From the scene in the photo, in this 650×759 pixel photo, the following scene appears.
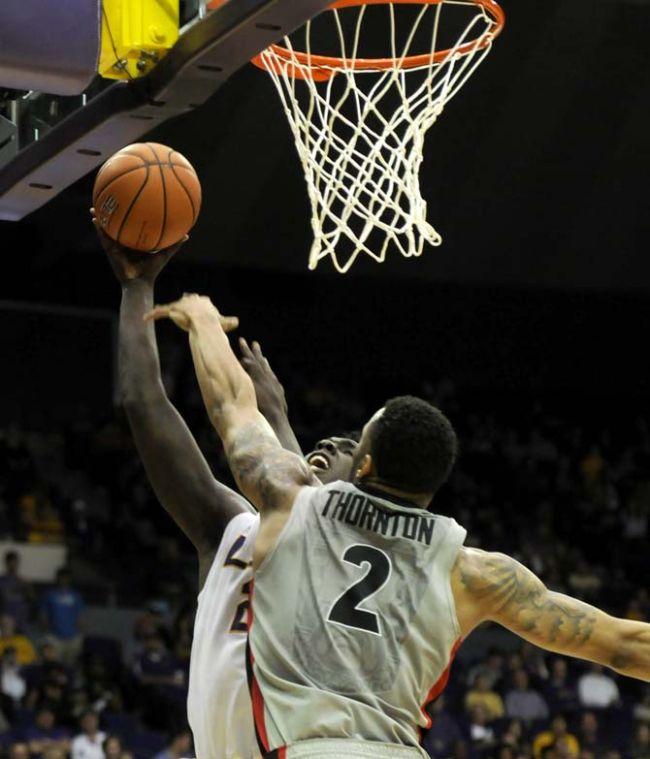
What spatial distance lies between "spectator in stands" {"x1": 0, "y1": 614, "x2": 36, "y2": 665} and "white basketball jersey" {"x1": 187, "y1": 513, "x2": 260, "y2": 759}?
726cm

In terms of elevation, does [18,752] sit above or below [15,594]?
above

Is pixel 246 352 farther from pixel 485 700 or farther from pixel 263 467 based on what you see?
pixel 485 700

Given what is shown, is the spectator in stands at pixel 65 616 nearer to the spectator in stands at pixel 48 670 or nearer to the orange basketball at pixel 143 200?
the spectator in stands at pixel 48 670

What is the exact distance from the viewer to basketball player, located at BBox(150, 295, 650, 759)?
264 centimetres

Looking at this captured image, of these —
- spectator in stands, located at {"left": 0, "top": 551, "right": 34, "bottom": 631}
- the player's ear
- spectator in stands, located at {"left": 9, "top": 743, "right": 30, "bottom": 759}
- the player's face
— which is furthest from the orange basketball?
spectator in stands, located at {"left": 0, "top": 551, "right": 34, "bottom": 631}

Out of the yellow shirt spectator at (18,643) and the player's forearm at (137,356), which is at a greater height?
the player's forearm at (137,356)

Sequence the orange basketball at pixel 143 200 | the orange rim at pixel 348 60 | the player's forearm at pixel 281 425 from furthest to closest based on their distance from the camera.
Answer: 1. the orange rim at pixel 348 60
2. the player's forearm at pixel 281 425
3. the orange basketball at pixel 143 200

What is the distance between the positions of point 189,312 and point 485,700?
8371mm

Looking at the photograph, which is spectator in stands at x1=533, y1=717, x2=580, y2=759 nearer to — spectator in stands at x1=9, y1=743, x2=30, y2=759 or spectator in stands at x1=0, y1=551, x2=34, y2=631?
spectator in stands at x1=9, y1=743, x2=30, y2=759

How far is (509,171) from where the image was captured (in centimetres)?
1326

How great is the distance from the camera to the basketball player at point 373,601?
8.68 feet

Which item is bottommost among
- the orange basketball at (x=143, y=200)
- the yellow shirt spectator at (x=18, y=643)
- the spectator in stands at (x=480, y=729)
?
the spectator in stands at (x=480, y=729)

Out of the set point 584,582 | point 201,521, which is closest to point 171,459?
point 201,521

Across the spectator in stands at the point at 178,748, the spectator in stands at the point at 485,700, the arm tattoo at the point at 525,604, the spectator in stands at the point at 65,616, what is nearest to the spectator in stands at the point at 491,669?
the spectator in stands at the point at 485,700
